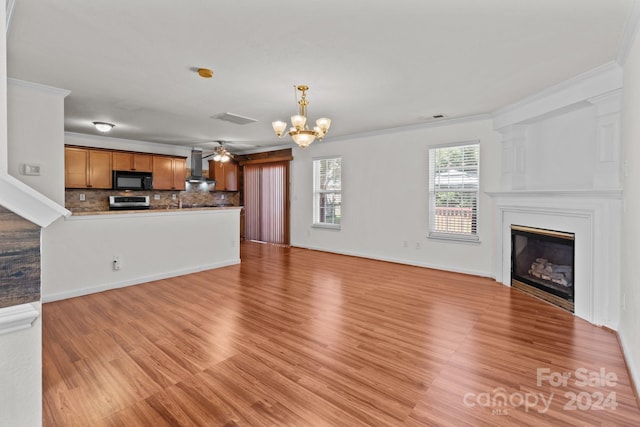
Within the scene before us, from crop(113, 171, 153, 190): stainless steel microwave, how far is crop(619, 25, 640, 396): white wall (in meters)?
8.08

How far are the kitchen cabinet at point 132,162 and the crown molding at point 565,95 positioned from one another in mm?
7177

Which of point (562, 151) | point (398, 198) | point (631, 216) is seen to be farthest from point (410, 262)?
point (631, 216)

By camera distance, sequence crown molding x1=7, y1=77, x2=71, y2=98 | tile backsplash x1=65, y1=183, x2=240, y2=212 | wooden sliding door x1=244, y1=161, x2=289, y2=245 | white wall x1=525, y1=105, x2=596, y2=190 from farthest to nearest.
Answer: wooden sliding door x1=244, y1=161, x2=289, y2=245 → tile backsplash x1=65, y1=183, x2=240, y2=212 → white wall x1=525, y1=105, x2=596, y2=190 → crown molding x1=7, y1=77, x2=71, y2=98

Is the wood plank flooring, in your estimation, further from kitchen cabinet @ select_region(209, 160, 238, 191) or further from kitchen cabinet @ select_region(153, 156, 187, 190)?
kitchen cabinet @ select_region(209, 160, 238, 191)

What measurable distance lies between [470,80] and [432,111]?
4.13 ft

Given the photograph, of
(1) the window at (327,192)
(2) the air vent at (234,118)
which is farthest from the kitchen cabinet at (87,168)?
(1) the window at (327,192)

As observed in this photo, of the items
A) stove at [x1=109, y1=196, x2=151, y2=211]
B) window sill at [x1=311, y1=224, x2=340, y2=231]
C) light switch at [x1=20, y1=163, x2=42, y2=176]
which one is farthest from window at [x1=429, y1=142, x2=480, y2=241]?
stove at [x1=109, y1=196, x2=151, y2=211]

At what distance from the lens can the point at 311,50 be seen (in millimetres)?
2822

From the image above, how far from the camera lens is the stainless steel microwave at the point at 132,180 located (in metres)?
6.85

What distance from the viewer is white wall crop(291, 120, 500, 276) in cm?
506

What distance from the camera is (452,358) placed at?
98.2 inches

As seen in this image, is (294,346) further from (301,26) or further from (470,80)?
(470,80)

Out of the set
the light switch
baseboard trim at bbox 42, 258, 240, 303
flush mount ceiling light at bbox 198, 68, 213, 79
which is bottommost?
baseboard trim at bbox 42, 258, 240, 303

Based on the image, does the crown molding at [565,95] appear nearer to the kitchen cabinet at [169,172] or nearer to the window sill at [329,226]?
the window sill at [329,226]
